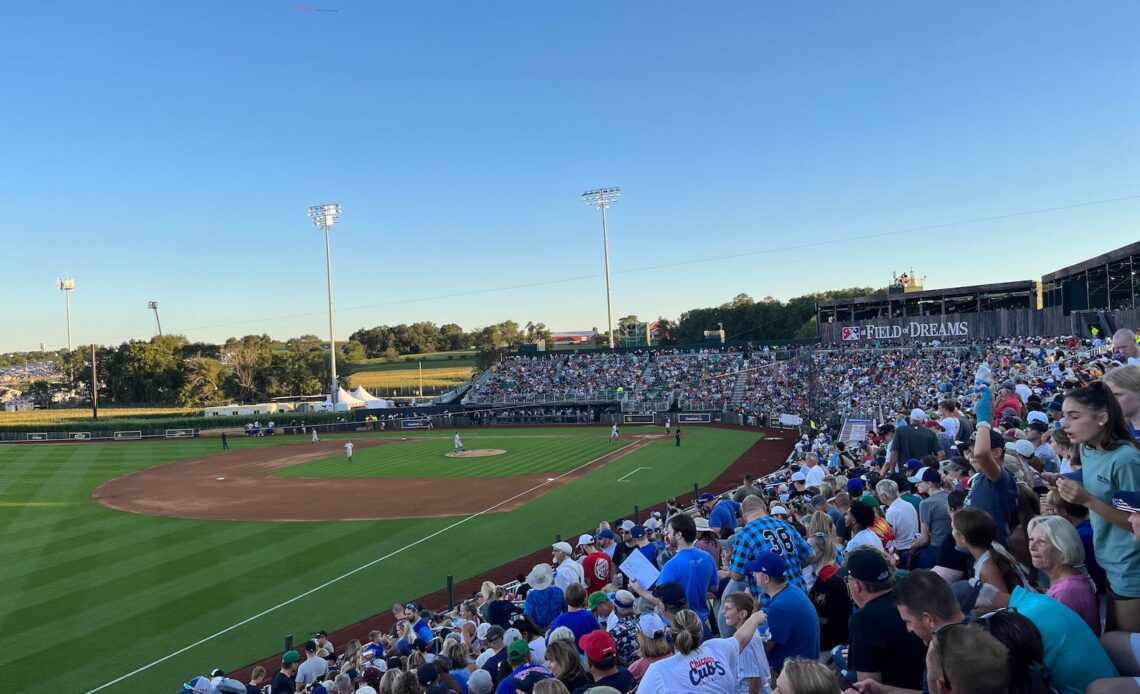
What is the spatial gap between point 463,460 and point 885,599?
117 feet

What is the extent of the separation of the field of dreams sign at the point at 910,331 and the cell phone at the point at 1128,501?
4621 centimetres

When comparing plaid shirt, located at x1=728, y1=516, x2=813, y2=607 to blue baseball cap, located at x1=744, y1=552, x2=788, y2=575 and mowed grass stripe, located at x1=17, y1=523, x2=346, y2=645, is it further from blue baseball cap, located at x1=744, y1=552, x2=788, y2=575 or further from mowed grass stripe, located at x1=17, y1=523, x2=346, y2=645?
mowed grass stripe, located at x1=17, y1=523, x2=346, y2=645

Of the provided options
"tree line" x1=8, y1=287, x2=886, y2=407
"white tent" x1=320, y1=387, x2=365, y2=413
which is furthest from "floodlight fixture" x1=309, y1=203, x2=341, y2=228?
"tree line" x1=8, y1=287, x2=886, y2=407

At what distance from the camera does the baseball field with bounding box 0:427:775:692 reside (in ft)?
47.4

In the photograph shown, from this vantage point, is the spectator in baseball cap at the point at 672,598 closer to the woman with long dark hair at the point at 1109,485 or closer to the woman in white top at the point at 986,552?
the woman in white top at the point at 986,552

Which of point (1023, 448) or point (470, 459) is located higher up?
point (1023, 448)

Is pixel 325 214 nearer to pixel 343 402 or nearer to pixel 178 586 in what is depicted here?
pixel 343 402

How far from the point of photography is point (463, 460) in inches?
1515

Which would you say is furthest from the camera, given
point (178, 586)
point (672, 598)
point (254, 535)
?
point (254, 535)

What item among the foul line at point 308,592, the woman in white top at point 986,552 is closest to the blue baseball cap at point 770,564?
the woman in white top at point 986,552

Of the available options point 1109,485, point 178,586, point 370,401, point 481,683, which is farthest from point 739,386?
point 1109,485

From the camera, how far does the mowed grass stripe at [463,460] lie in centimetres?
3475

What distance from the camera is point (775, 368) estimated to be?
182 ft

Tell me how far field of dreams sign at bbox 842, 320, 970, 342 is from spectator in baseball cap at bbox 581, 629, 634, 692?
4676 cm
